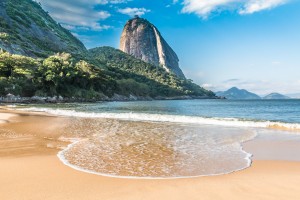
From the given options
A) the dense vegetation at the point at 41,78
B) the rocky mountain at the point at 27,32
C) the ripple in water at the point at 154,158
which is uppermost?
the rocky mountain at the point at 27,32

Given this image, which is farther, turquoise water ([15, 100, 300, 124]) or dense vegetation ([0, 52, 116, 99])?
dense vegetation ([0, 52, 116, 99])

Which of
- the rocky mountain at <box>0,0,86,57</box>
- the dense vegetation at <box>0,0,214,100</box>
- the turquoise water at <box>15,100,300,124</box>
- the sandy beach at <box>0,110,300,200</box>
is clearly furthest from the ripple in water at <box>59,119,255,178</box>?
the rocky mountain at <box>0,0,86,57</box>

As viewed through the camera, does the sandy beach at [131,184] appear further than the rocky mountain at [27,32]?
No

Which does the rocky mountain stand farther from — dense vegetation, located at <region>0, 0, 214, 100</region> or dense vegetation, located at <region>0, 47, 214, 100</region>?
dense vegetation, located at <region>0, 47, 214, 100</region>

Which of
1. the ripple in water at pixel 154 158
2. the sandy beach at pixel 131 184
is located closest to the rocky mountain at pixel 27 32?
the ripple in water at pixel 154 158

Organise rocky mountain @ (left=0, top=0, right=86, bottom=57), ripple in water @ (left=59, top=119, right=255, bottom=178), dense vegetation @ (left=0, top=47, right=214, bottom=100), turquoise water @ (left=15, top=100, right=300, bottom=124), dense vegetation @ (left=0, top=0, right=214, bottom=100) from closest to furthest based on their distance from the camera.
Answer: ripple in water @ (left=59, top=119, right=255, bottom=178), turquoise water @ (left=15, top=100, right=300, bottom=124), dense vegetation @ (left=0, top=47, right=214, bottom=100), dense vegetation @ (left=0, top=0, right=214, bottom=100), rocky mountain @ (left=0, top=0, right=86, bottom=57)

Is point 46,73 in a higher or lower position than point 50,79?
higher

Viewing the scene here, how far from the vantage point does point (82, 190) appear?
5801 mm

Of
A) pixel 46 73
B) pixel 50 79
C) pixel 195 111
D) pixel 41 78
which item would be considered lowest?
pixel 195 111

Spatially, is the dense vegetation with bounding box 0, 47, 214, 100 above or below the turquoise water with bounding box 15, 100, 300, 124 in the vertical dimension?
above

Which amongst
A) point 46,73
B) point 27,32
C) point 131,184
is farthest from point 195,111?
point 27,32

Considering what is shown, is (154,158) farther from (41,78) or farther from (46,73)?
(46,73)

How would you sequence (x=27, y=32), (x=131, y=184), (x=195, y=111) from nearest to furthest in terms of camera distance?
(x=131, y=184)
(x=195, y=111)
(x=27, y=32)

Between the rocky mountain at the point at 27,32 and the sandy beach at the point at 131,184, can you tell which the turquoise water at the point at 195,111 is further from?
the rocky mountain at the point at 27,32
